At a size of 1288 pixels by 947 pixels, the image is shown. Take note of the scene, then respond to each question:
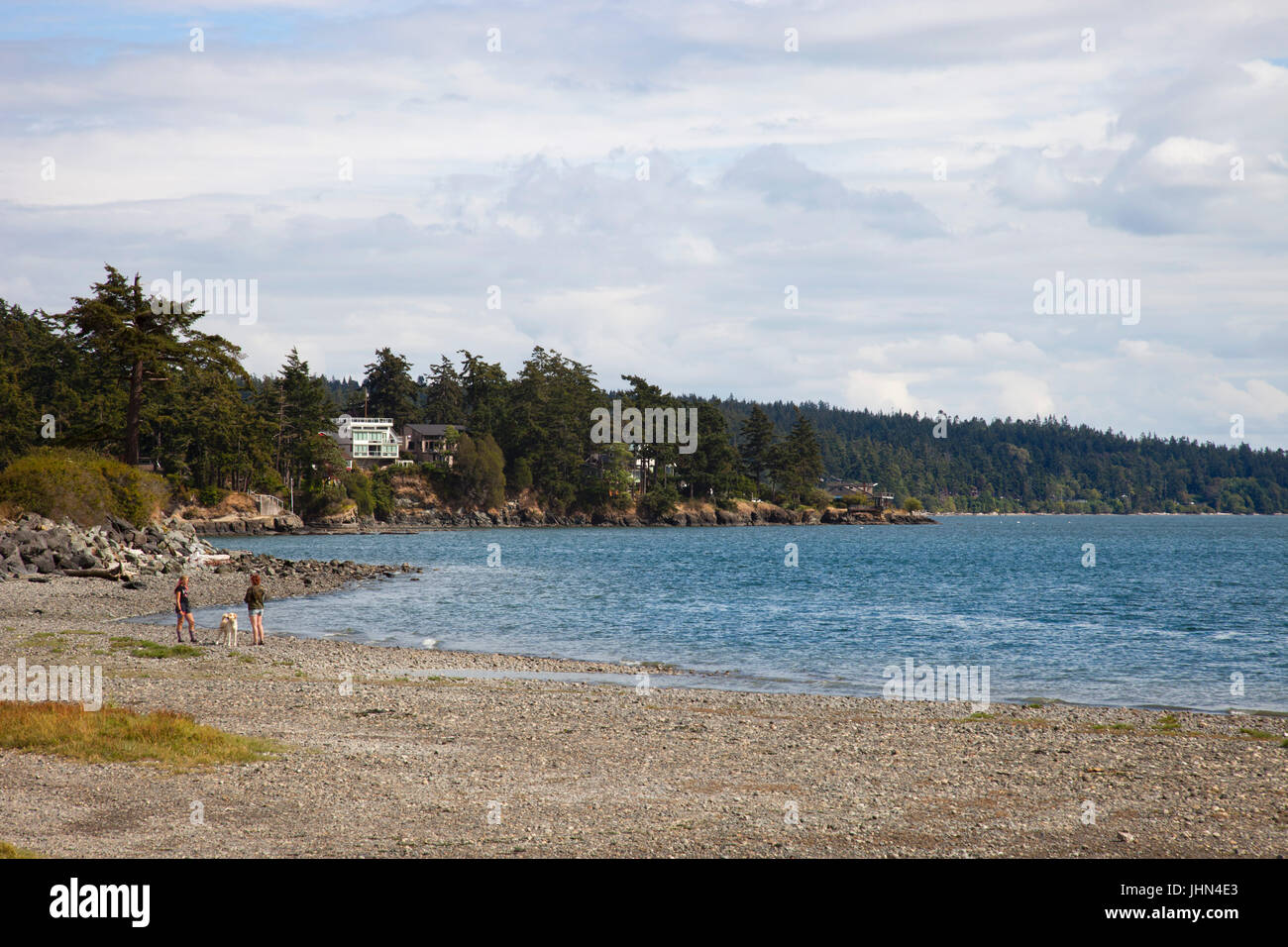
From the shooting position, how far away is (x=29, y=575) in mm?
44250

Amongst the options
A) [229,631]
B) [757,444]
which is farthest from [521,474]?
[229,631]

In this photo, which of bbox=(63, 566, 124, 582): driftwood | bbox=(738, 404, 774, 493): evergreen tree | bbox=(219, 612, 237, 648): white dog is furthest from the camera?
bbox=(738, 404, 774, 493): evergreen tree

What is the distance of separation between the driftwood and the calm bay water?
8.22m

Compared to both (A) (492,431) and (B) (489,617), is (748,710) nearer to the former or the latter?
(B) (489,617)

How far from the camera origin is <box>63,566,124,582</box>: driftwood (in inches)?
1837

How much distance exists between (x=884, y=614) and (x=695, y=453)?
127 metres

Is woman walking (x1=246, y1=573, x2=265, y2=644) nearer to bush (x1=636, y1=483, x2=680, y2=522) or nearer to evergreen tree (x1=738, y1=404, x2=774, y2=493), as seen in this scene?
bush (x1=636, y1=483, x2=680, y2=522)

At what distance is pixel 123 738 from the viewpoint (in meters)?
14.6

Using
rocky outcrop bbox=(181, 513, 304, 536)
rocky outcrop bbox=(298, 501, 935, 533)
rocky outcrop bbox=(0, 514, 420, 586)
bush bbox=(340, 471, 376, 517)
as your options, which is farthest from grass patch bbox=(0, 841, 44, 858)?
bush bbox=(340, 471, 376, 517)

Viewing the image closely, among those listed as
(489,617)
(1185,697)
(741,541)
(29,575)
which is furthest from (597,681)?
(741,541)

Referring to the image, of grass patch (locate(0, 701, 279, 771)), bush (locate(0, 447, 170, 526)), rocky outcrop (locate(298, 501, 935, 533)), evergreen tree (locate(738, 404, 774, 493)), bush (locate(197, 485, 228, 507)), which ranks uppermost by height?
evergreen tree (locate(738, 404, 774, 493))

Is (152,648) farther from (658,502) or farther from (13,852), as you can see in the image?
(658,502)

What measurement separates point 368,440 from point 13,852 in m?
158

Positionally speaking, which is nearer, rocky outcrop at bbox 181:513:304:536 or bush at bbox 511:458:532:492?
rocky outcrop at bbox 181:513:304:536
